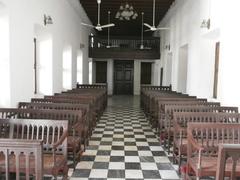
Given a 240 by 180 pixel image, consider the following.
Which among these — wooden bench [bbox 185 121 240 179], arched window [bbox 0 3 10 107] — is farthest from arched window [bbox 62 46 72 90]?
wooden bench [bbox 185 121 240 179]

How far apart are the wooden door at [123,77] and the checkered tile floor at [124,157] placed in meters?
10.8

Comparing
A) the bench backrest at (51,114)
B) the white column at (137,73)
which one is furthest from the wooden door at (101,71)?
the bench backrest at (51,114)

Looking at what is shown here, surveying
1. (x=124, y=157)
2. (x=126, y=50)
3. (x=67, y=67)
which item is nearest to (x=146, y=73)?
(x=126, y=50)

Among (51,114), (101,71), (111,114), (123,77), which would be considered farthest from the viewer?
Answer: (123,77)

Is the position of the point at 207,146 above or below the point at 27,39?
below

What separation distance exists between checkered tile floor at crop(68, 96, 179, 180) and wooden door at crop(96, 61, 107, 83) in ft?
35.4

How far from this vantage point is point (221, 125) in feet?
11.1

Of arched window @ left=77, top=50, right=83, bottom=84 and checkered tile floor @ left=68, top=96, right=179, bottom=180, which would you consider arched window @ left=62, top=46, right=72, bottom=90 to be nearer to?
arched window @ left=77, top=50, right=83, bottom=84

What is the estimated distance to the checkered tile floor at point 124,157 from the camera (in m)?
3.98

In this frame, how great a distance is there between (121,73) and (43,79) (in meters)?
11.1

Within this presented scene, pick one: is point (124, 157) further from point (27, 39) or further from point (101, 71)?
point (101, 71)

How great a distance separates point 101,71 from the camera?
59.4ft

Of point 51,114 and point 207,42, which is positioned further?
point 207,42

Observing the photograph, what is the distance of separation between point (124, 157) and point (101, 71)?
44.5 feet
